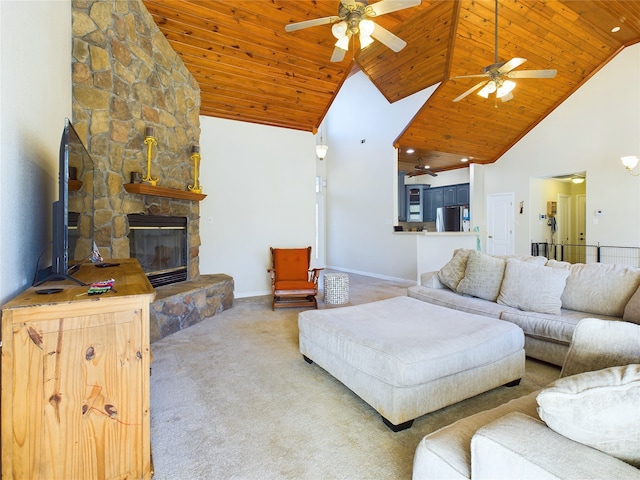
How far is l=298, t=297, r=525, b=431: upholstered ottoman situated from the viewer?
1.78 m

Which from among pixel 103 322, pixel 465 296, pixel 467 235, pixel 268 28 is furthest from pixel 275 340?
pixel 467 235

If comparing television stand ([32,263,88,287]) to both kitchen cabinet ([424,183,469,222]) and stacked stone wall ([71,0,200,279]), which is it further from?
kitchen cabinet ([424,183,469,222])

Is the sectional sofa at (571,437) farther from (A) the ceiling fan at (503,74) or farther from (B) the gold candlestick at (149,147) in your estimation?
(A) the ceiling fan at (503,74)

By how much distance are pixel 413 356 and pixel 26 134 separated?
7.36 ft

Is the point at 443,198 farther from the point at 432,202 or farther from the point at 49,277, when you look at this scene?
the point at 49,277

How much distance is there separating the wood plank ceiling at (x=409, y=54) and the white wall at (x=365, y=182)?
0.49 meters

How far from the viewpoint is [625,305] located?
2.49m

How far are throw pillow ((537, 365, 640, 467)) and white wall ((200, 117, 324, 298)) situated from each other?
4862mm

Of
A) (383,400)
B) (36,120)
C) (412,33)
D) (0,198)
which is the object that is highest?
(412,33)

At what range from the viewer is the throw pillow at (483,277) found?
3.11 metres

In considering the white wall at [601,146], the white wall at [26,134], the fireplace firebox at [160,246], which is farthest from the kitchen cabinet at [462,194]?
the white wall at [26,134]

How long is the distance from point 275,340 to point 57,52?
288cm

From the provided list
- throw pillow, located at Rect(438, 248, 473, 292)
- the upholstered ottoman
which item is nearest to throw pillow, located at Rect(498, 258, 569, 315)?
throw pillow, located at Rect(438, 248, 473, 292)

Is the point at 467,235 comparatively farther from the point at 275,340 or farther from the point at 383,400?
the point at 383,400
